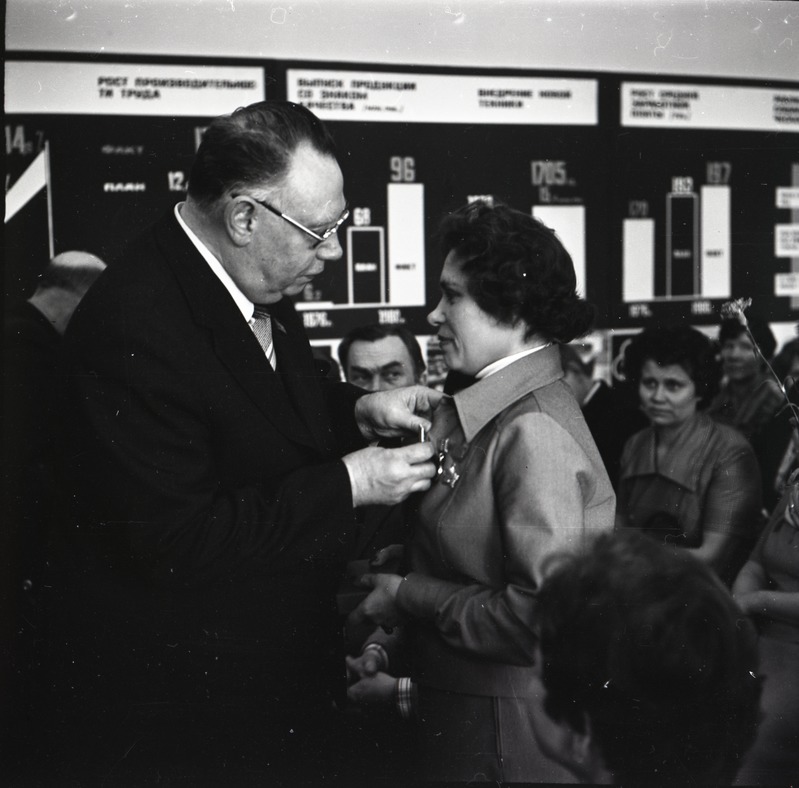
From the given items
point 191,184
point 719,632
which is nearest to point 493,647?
point 719,632

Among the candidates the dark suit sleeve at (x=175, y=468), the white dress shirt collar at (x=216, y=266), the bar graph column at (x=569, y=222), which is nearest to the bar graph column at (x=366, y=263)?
the bar graph column at (x=569, y=222)

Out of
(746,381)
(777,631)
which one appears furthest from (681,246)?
(777,631)

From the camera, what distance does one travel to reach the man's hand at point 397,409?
6.27ft

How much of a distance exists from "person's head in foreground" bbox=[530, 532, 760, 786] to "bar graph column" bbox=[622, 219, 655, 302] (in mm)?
1737

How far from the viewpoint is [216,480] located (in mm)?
1774

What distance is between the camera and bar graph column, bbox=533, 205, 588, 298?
3.27 m

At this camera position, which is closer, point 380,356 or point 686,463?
point 686,463

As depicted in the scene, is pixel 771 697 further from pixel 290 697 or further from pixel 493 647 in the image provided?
pixel 290 697

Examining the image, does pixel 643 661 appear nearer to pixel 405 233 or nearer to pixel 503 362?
pixel 503 362

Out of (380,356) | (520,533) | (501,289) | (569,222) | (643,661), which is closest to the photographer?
→ (643,661)

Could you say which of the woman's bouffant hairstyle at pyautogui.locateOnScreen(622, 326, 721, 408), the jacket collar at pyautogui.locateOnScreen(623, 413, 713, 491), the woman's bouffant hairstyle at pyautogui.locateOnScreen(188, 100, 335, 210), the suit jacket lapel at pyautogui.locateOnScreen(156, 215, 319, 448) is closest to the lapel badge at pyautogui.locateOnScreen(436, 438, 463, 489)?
the suit jacket lapel at pyautogui.locateOnScreen(156, 215, 319, 448)

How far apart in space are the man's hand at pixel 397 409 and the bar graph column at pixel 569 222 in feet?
4.76

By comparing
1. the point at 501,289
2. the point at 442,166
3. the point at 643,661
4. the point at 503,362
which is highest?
the point at 442,166

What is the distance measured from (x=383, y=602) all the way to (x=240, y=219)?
81cm
